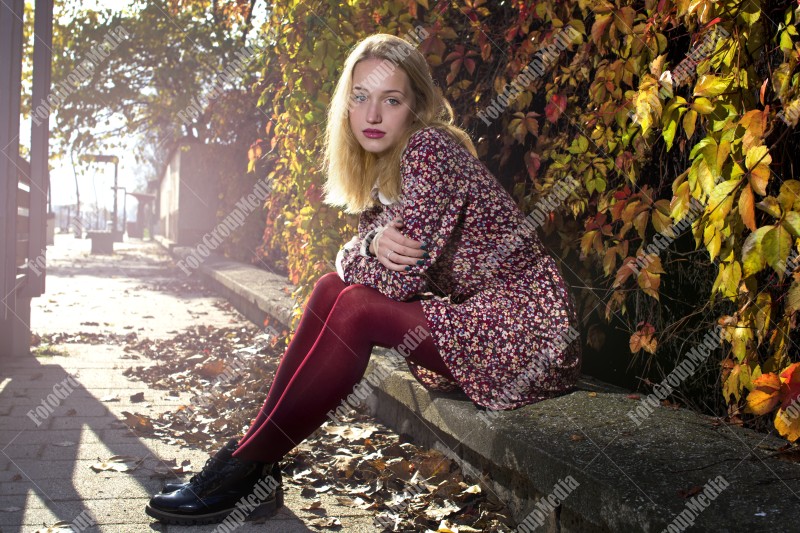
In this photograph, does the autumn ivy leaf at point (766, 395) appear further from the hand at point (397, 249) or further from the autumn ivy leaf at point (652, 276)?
the hand at point (397, 249)

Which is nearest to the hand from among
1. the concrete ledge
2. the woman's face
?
the woman's face

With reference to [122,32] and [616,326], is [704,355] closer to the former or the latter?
[616,326]

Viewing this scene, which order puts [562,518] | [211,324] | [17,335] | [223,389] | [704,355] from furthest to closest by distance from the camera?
[211,324] → [17,335] → [223,389] → [704,355] → [562,518]

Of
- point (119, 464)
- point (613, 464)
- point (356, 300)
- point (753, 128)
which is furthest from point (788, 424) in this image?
point (119, 464)

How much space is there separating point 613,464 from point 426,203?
0.95 meters

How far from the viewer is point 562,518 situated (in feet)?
6.74

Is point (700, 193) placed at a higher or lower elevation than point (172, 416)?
higher

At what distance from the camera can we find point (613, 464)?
1854 mm

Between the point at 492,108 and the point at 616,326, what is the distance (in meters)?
1.20

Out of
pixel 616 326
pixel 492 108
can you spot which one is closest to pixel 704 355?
pixel 616 326

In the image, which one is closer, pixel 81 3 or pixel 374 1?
pixel 374 1

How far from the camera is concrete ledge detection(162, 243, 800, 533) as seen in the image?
159 cm

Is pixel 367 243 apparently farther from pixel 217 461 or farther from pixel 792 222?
pixel 792 222

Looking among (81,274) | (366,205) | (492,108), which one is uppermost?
(492,108)
